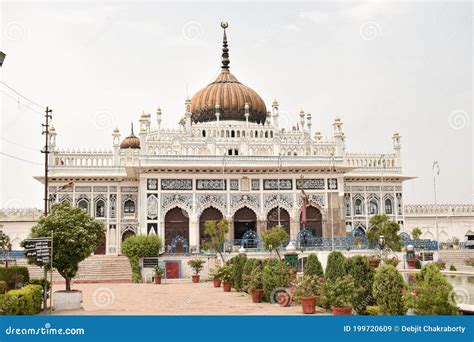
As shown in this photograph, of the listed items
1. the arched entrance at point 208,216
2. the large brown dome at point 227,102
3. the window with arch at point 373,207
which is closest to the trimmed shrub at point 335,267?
the arched entrance at point 208,216

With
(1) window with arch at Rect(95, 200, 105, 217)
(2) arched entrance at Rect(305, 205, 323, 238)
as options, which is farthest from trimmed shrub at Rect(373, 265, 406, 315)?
(1) window with arch at Rect(95, 200, 105, 217)

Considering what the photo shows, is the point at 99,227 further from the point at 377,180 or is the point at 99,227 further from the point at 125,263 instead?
the point at 377,180

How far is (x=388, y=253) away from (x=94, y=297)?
14.6 meters

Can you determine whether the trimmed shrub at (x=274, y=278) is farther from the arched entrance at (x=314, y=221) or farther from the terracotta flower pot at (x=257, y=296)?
the arched entrance at (x=314, y=221)

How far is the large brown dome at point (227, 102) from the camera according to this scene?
113 feet

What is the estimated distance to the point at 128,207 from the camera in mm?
32156

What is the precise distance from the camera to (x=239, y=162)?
99.8 feet

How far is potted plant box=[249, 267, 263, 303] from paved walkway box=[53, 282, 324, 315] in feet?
0.79

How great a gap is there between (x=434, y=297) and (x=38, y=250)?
7.79 meters

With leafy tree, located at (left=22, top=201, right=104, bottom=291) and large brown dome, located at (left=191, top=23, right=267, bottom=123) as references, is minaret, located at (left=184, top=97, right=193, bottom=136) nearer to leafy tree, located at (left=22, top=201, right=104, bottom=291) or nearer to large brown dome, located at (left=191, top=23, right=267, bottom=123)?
large brown dome, located at (left=191, top=23, right=267, bottom=123)

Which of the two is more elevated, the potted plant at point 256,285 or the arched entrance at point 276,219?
the arched entrance at point 276,219

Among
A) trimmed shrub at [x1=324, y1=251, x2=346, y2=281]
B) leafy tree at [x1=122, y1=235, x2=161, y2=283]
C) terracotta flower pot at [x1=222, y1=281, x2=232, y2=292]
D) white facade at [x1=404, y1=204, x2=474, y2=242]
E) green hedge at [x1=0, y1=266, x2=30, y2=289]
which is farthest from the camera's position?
white facade at [x1=404, y1=204, x2=474, y2=242]

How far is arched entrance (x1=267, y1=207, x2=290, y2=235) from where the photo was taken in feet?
102

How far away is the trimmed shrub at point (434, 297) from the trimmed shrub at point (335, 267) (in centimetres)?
338
